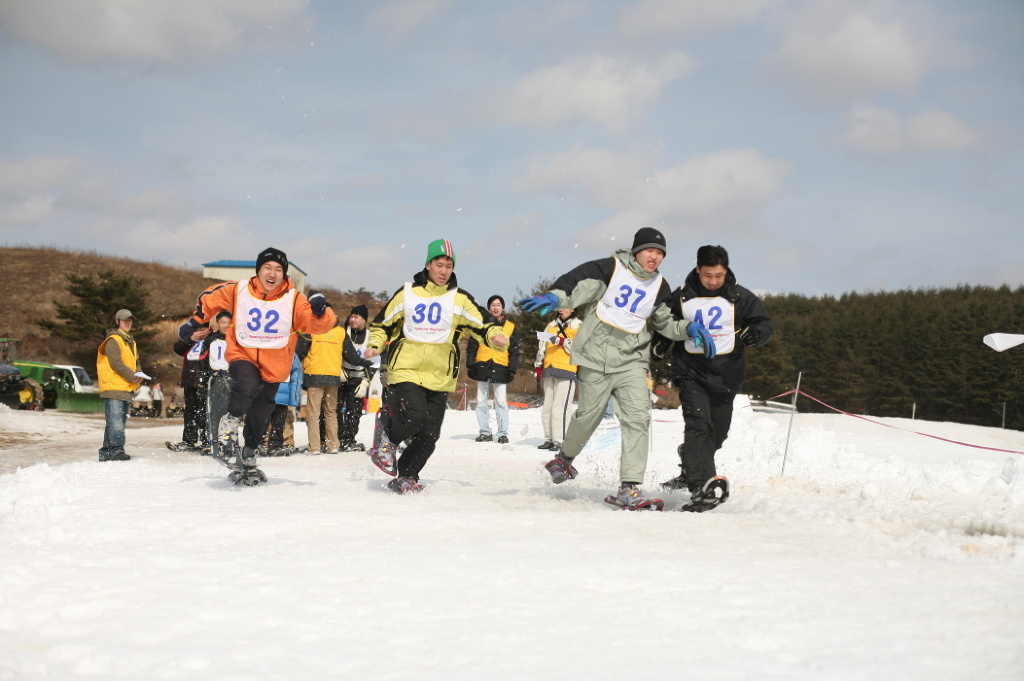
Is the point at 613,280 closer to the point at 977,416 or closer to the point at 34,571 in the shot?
the point at 34,571

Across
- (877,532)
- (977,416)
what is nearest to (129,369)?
(877,532)

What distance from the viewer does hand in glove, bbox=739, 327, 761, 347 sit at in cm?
635

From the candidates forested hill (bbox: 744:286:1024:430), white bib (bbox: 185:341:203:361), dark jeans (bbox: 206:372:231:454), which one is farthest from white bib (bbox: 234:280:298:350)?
forested hill (bbox: 744:286:1024:430)

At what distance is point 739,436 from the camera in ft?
41.5

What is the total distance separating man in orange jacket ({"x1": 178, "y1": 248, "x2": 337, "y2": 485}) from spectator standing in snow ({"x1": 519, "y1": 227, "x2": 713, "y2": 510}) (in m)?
2.11

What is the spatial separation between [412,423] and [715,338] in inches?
97.6

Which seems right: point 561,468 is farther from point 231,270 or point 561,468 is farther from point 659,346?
point 231,270

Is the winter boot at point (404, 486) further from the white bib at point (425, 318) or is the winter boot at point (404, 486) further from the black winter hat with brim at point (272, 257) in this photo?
the black winter hat with brim at point (272, 257)

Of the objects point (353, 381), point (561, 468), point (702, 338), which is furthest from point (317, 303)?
point (353, 381)

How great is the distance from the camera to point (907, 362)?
5772cm

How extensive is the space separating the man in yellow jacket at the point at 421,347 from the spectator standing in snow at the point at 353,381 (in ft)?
13.4

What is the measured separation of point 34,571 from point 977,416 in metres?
55.8

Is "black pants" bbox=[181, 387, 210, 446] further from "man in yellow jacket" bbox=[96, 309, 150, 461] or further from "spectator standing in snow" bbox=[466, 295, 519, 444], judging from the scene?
"spectator standing in snow" bbox=[466, 295, 519, 444]

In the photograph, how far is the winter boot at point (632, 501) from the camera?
5902mm
